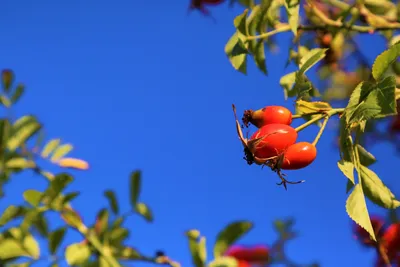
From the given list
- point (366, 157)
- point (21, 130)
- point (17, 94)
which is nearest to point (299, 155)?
point (366, 157)

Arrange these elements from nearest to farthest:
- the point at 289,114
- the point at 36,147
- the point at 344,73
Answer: the point at 289,114 → the point at 36,147 → the point at 344,73

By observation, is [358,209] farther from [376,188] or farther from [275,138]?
[275,138]

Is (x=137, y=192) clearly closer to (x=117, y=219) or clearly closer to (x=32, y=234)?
(x=117, y=219)

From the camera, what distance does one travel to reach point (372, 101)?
88 centimetres

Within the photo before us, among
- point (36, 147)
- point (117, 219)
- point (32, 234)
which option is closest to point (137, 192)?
point (117, 219)

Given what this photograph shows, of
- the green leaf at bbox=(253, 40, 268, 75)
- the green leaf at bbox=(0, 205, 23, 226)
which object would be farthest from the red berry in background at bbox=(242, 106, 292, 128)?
the green leaf at bbox=(0, 205, 23, 226)

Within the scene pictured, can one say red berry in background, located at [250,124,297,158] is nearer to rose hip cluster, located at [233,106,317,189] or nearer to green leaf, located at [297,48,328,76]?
rose hip cluster, located at [233,106,317,189]

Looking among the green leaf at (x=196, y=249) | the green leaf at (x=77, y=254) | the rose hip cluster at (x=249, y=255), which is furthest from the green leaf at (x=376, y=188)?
the green leaf at (x=77, y=254)

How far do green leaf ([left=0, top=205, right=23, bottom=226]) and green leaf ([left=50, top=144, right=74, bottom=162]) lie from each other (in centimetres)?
46

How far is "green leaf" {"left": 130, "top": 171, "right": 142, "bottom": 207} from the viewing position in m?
1.83

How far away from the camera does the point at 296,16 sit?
4.39 feet

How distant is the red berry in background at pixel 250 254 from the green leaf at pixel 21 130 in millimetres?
849

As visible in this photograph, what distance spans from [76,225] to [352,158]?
104 cm

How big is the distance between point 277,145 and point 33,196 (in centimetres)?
92
